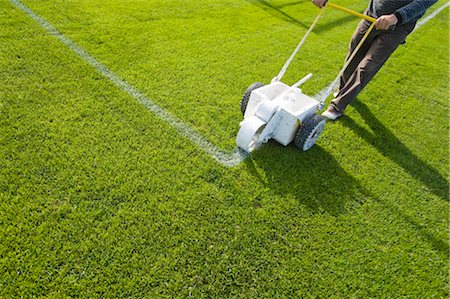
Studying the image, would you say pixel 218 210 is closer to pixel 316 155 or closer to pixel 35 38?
pixel 316 155

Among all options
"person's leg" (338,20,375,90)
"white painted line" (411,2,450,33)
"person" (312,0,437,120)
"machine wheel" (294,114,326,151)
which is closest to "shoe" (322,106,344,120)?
"person" (312,0,437,120)

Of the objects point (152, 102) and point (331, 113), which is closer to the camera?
point (152, 102)

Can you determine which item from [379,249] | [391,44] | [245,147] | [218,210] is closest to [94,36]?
[245,147]

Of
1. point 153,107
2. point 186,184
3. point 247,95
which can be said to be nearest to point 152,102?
point 153,107

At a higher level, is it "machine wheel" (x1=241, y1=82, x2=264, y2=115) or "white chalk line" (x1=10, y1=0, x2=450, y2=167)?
"machine wheel" (x1=241, y1=82, x2=264, y2=115)

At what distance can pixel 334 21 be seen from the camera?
6.64m

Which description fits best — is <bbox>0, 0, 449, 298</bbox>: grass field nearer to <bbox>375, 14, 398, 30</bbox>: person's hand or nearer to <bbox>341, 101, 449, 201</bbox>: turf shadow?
<bbox>341, 101, 449, 201</bbox>: turf shadow

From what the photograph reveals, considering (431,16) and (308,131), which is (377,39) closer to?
(308,131)

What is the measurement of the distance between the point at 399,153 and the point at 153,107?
2.83 m

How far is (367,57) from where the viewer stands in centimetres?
354

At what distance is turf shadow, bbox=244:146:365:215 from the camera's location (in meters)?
2.84

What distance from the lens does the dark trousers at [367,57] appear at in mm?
3363

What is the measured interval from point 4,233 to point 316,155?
275cm

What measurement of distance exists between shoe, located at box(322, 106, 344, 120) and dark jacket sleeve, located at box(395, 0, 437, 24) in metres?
1.17
